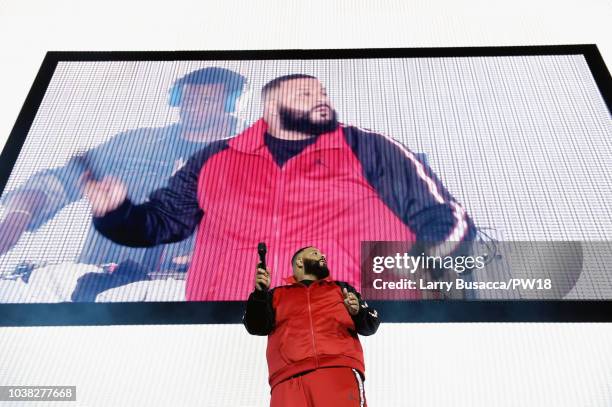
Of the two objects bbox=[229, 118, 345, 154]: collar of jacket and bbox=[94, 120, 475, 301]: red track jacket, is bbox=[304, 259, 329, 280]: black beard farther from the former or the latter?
bbox=[229, 118, 345, 154]: collar of jacket

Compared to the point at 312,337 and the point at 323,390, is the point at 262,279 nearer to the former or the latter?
the point at 312,337

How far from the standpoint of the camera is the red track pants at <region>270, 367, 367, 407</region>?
1264 mm

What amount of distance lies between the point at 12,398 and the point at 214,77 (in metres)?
1.49

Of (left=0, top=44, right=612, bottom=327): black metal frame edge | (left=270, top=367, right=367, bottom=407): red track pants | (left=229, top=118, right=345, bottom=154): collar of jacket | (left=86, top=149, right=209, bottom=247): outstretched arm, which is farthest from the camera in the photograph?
(left=229, top=118, right=345, bottom=154): collar of jacket

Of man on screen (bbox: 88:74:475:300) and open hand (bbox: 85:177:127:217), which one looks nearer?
man on screen (bbox: 88:74:475:300)

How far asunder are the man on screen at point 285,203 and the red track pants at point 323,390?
0.59 metres

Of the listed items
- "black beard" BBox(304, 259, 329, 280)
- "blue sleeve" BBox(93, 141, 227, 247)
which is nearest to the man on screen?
"blue sleeve" BBox(93, 141, 227, 247)

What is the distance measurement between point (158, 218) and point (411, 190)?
933 mm

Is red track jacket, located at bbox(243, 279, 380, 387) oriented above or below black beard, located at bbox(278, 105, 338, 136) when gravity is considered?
below

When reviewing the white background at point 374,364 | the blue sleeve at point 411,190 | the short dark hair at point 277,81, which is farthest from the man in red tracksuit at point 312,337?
the short dark hair at point 277,81

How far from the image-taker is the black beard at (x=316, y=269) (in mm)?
1531

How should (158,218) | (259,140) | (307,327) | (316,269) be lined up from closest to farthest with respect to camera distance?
(307,327)
(316,269)
(158,218)
(259,140)

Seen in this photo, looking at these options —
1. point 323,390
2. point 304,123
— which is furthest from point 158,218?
point 323,390
